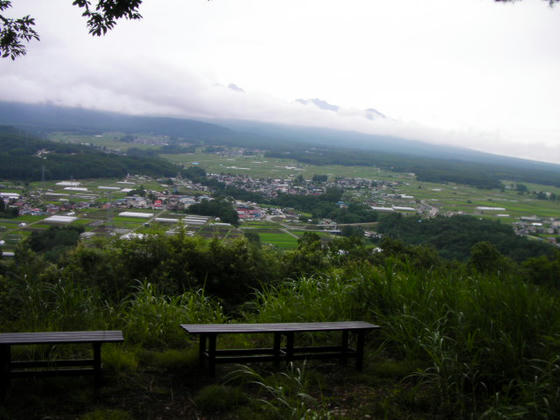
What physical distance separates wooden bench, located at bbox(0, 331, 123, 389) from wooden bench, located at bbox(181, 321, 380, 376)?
0.72 meters

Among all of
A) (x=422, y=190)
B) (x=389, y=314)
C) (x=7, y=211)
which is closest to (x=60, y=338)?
(x=389, y=314)

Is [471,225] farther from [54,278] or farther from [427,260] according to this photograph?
[54,278]

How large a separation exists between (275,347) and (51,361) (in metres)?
1.92

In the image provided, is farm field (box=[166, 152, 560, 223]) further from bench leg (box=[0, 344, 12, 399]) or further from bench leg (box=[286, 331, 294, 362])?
bench leg (box=[0, 344, 12, 399])

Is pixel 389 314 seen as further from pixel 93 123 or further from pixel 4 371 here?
pixel 93 123

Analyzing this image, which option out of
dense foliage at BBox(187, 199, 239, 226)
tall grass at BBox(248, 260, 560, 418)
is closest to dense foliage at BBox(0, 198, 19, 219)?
dense foliage at BBox(187, 199, 239, 226)

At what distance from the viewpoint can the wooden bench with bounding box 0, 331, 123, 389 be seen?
3012 millimetres

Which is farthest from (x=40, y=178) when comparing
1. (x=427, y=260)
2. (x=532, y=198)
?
(x=532, y=198)

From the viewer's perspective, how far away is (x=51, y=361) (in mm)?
3289

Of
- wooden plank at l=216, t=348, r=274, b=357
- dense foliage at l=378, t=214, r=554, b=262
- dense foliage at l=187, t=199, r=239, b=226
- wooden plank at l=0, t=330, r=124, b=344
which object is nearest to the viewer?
wooden plank at l=0, t=330, r=124, b=344

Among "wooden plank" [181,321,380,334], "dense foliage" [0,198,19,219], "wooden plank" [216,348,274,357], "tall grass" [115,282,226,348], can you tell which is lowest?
"dense foliage" [0,198,19,219]

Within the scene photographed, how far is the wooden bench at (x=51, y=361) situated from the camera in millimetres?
3012

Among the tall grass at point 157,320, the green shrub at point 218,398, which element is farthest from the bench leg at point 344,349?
the tall grass at point 157,320

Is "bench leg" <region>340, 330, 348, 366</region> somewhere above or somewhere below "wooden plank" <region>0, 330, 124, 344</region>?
below
